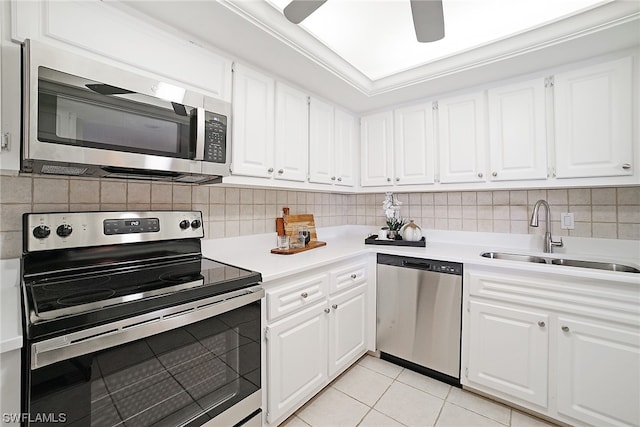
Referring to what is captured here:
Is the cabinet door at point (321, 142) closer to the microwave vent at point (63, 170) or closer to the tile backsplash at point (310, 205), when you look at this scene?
the tile backsplash at point (310, 205)

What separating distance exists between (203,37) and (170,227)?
1.03 meters

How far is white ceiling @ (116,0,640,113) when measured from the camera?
4.42 ft

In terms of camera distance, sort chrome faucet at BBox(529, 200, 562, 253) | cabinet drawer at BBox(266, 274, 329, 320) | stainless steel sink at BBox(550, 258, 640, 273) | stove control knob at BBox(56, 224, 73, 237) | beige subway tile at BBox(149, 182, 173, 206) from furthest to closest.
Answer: chrome faucet at BBox(529, 200, 562, 253), stainless steel sink at BBox(550, 258, 640, 273), beige subway tile at BBox(149, 182, 173, 206), cabinet drawer at BBox(266, 274, 329, 320), stove control knob at BBox(56, 224, 73, 237)

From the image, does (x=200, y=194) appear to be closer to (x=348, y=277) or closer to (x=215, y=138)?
(x=215, y=138)

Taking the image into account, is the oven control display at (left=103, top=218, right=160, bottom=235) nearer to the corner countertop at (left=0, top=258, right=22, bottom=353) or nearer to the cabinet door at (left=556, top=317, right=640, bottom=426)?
the corner countertop at (left=0, top=258, right=22, bottom=353)

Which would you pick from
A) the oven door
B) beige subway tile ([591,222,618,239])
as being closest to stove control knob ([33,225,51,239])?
the oven door

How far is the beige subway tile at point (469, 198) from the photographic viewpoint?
7.80ft

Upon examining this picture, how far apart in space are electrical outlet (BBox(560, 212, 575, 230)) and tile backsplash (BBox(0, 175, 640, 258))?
0.09ft

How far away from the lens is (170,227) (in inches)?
59.4

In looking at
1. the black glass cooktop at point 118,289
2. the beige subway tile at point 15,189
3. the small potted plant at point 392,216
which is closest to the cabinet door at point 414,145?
the small potted plant at point 392,216

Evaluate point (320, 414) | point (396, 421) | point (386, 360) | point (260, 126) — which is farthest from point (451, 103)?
point (320, 414)

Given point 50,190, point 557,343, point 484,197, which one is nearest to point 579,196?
point 484,197

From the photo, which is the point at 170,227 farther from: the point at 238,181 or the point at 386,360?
the point at 386,360

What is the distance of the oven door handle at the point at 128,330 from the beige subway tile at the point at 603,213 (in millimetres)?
2378
